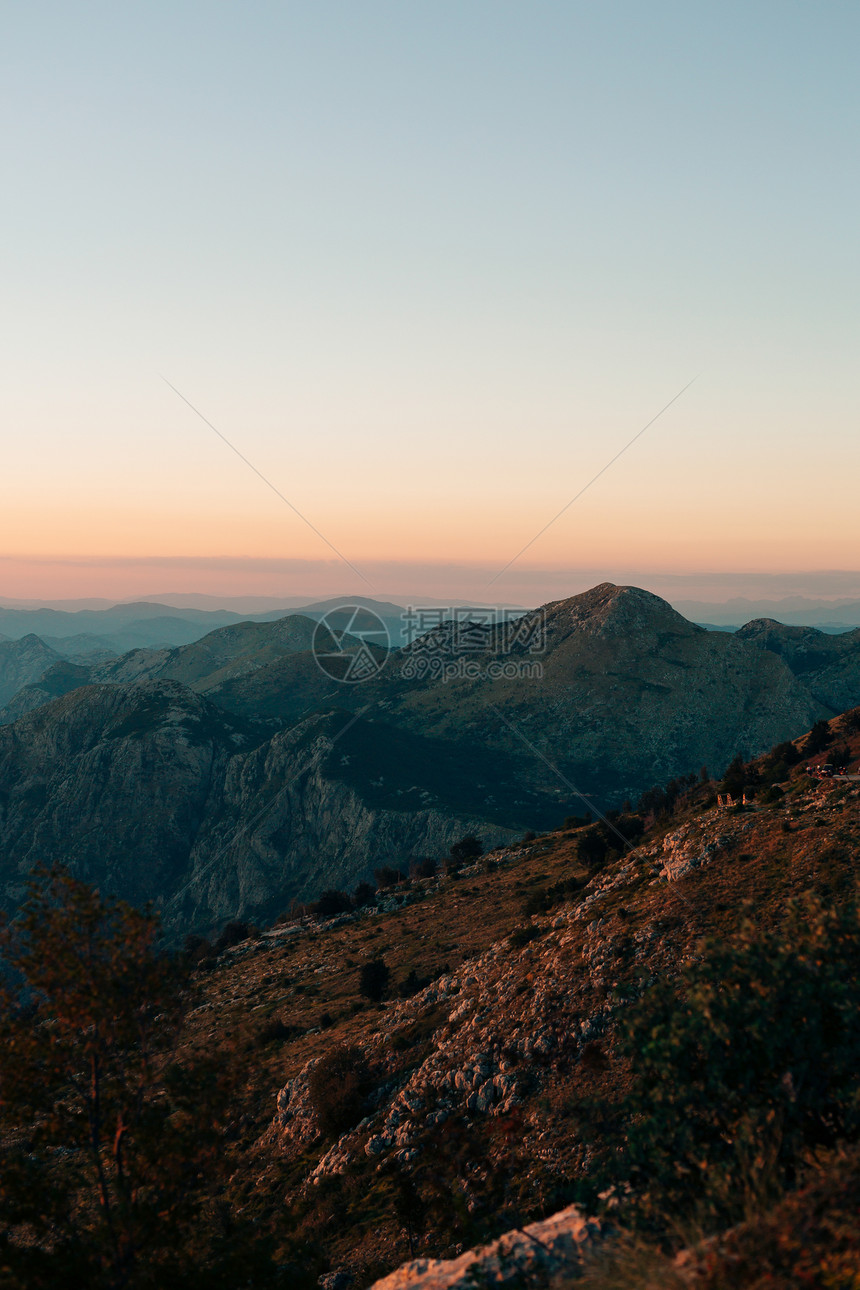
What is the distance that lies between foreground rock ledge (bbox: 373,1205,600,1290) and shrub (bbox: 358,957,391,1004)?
4060cm

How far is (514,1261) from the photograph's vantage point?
17.6 metres

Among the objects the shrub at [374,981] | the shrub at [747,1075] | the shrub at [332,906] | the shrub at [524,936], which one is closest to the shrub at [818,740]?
the shrub at [524,936]

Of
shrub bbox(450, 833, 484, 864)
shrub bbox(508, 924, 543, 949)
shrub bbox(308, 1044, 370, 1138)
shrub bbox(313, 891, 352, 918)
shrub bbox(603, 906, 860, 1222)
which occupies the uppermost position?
shrub bbox(603, 906, 860, 1222)

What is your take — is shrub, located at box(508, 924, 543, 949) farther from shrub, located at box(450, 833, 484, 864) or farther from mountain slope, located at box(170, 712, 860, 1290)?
shrub, located at box(450, 833, 484, 864)

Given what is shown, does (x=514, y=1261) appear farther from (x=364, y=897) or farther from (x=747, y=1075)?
(x=364, y=897)

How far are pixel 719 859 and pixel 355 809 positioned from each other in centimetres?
13836

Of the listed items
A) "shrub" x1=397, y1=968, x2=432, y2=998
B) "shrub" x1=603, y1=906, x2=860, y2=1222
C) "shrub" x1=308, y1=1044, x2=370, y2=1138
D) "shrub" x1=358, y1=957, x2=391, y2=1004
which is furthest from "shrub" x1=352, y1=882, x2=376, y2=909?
"shrub" x1=603, y1=906, x2=860, y2=1222

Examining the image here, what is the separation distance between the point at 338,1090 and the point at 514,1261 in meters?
27.3

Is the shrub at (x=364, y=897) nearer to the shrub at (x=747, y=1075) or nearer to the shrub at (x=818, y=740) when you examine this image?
the shrub at (x=818, y=740)

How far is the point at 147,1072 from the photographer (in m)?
20.4

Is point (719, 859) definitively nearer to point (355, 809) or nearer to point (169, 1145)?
point (169, 1145)

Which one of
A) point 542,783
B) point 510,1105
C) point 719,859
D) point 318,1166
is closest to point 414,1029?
point 318,1166

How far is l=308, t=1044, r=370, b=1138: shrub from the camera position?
40312mm

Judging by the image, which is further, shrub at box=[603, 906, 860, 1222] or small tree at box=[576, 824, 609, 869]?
small tree at box=[576, 824, 609, 869]
